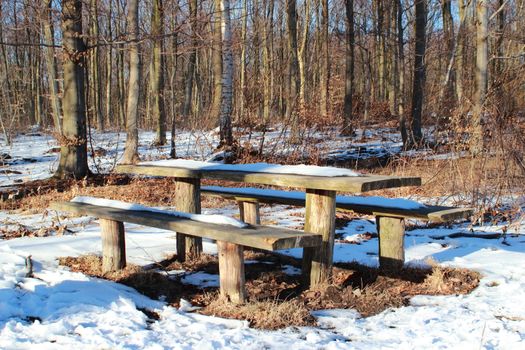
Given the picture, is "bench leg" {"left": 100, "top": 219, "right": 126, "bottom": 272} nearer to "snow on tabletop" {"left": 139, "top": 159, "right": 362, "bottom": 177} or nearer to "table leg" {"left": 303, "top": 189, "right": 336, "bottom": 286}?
"snow on tabletop" {"left": 139, "top": 159, "right": 362, "bottom": 177}

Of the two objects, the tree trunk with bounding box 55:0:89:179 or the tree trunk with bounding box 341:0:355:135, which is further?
the tree trunk with bounding box 341:0:355:135

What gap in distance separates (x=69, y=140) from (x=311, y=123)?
500cm

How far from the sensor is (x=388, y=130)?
21594mm

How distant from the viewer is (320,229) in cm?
430

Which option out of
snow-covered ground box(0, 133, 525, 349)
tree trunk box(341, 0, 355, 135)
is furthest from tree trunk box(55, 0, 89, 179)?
tree trunk box(341, 0, 355, 135)

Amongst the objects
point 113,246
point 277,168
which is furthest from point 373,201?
point 113,246

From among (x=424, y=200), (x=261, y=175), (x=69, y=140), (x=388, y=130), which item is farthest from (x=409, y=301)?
(x=388, y=130)

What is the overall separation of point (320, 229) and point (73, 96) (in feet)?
23.7

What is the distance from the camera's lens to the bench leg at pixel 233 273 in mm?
3842

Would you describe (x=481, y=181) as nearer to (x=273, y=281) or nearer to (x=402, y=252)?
(x=402, y=252)

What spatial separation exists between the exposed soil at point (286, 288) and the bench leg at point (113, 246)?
0.10 m

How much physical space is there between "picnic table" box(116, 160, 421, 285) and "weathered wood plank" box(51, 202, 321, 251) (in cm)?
→ 42

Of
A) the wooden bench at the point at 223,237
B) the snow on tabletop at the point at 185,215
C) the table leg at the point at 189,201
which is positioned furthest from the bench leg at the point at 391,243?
the table leg at the point at 189,201

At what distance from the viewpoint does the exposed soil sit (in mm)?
3666
